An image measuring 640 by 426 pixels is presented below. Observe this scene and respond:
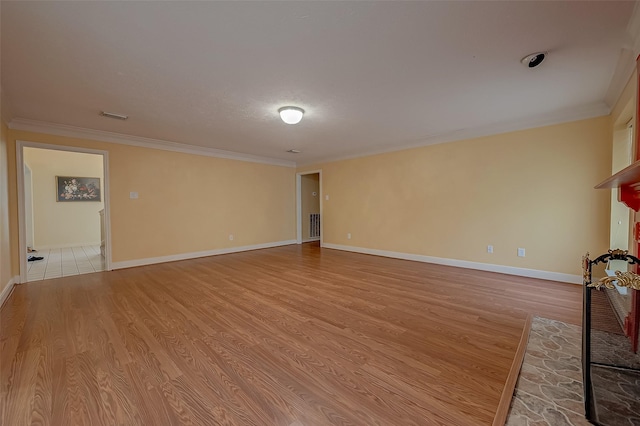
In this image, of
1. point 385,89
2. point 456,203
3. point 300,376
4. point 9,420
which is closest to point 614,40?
point 385,89

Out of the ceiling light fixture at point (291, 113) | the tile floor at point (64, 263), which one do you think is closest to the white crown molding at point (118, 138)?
the tile floor at point (64, 263)

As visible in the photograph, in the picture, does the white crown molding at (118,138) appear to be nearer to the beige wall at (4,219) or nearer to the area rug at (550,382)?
the beige wall at (4,219)

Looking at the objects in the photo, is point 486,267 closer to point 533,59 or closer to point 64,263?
point 533,59

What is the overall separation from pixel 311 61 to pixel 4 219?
13.7 ft

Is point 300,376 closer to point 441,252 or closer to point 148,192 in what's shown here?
point 441,252

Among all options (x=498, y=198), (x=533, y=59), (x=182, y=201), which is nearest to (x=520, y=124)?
(x=498, y=198)

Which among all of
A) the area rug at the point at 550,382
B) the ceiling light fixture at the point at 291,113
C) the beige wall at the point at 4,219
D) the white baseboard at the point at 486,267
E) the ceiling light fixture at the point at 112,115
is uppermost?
the ceiling light fixture at the point at 112,115

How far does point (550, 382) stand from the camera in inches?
62.7

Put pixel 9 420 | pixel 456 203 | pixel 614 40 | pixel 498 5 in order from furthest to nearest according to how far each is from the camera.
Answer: pixel 456 203 < pixel 614 40 < pixel 498 5 < pixel 9 420

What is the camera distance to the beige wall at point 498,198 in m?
3.39

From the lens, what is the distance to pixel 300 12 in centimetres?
165

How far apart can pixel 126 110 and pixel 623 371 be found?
5206mm

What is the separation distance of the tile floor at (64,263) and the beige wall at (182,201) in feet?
1.73

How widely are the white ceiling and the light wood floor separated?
2.29 meters
